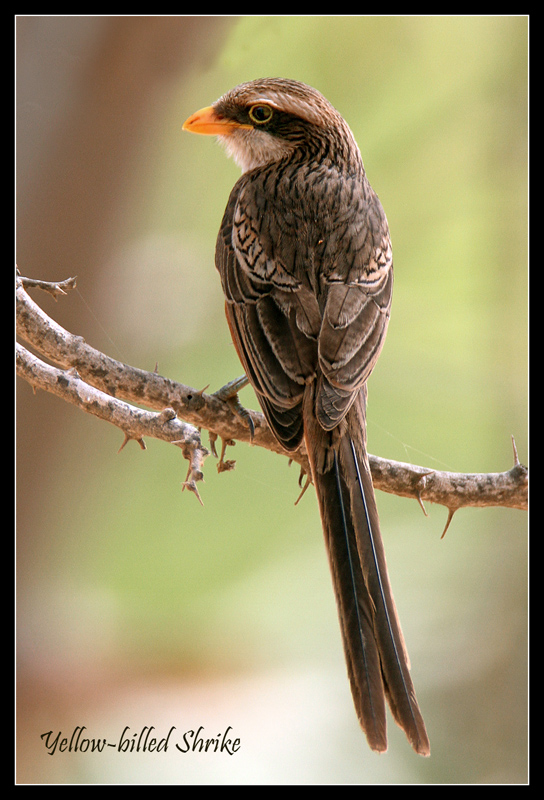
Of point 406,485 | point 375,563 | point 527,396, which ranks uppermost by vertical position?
point 527,396

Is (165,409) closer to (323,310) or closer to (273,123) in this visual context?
(323,310)

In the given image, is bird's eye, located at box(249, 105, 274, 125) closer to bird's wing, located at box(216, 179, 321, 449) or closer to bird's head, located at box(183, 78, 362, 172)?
bird's head, located at box(183, 78, 362, 172)

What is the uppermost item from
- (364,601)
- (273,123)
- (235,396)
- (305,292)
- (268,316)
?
(273,123)

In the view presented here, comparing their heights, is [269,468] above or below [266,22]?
below

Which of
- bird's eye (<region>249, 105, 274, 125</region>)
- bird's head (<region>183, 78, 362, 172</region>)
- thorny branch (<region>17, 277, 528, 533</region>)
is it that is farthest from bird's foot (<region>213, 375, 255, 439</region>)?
bird's eye (<region>249, 105, 274, 125</region>)

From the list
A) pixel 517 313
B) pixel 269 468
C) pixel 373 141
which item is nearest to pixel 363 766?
pixel 269 468

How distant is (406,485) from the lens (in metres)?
2.65

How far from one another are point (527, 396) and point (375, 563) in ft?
3.72

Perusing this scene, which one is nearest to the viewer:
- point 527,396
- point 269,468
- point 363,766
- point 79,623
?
point 363,766

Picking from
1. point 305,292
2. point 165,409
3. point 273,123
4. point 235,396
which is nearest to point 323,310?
point 305,292

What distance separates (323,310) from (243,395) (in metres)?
0.76

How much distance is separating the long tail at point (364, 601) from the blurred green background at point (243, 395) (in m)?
0.71

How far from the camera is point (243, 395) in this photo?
3.06 m

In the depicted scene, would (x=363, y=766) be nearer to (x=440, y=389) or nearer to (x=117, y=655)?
(x=117, y=655)
